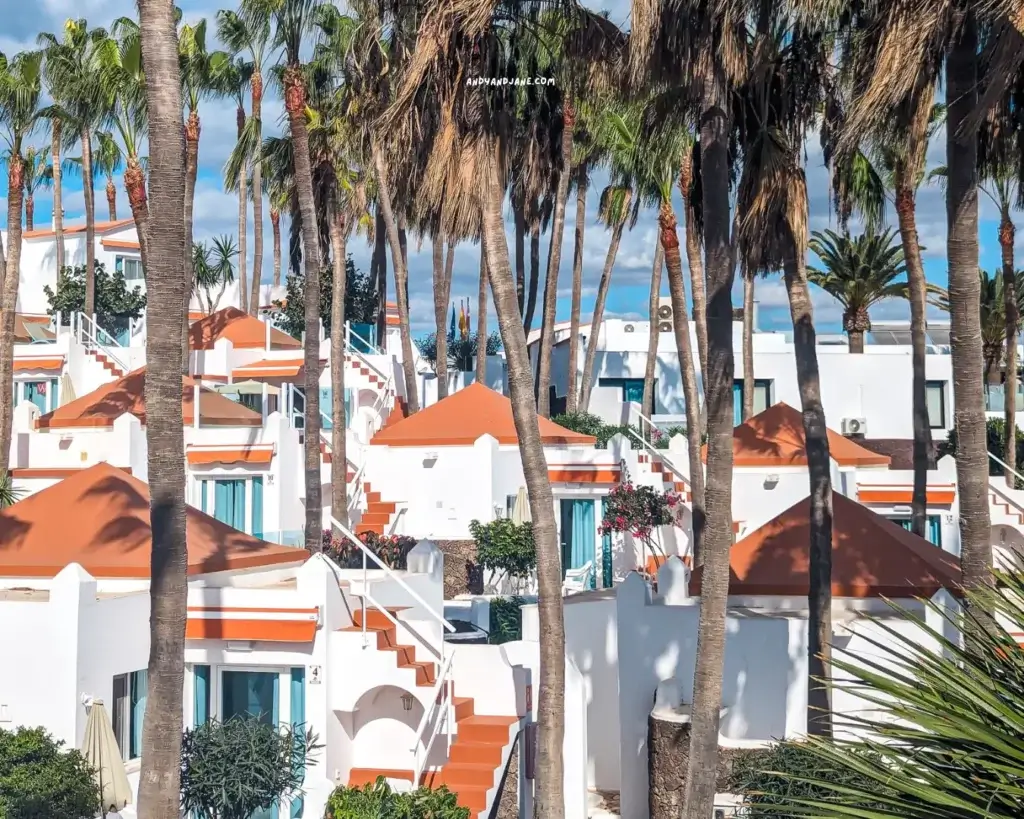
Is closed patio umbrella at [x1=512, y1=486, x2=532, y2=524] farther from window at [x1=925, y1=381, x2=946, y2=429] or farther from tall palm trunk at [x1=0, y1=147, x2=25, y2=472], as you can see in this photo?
window at [x1=925, y1=381, x2=946, y2=429]

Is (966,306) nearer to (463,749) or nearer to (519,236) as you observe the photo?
(463,749)

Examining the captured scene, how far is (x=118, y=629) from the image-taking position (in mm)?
16750

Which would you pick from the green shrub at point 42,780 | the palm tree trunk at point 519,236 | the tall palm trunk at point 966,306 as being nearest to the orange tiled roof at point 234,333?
the palm tree trunk at point 519,236

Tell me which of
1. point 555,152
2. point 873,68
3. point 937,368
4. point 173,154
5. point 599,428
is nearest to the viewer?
point 173,154

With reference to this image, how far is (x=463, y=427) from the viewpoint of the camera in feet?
109

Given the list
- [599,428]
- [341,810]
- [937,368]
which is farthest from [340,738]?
[937,368]

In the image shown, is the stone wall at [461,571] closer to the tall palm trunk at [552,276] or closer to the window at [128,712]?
the tall palm trunk at [552,276]

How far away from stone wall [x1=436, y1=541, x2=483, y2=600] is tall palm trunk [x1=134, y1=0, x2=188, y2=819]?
19.2 metres

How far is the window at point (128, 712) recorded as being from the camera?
16.9 meters

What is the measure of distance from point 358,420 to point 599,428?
837 cm

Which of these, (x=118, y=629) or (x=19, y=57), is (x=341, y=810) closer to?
(x=118, y=629)

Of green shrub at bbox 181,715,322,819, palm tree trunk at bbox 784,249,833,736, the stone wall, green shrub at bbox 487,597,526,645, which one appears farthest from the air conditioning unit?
green shrub at bbox 181,715,322,819

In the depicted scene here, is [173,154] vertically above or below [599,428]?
above

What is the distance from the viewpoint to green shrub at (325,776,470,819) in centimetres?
1595
